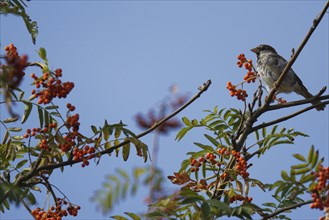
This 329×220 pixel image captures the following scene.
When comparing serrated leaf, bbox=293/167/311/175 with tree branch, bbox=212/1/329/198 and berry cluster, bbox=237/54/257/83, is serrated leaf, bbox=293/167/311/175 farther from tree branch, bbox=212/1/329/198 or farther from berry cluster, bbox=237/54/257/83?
berry cluster, bbox=237/54/257/83

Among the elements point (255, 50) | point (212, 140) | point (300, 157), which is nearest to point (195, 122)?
point (212, 140)

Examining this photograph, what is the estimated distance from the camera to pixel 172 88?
1.71 metres

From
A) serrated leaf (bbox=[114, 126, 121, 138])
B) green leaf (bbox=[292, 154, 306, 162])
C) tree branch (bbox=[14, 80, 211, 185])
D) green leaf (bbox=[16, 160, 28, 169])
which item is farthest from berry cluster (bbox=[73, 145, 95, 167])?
green leaf (bbox=[292, 154, 306, 162])

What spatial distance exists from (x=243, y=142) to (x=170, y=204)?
4.88ft

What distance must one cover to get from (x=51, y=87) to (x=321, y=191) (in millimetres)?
1673

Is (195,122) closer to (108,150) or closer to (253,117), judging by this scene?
(253,117)

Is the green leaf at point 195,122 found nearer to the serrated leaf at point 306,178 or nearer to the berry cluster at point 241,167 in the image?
the berry cluster at point 241,167

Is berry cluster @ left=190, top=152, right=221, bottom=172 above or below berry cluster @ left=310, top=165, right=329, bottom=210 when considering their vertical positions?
above

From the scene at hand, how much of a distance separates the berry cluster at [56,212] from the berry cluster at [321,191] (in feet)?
5.14

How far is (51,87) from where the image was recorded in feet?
10.6

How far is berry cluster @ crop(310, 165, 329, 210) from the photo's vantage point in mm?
2566

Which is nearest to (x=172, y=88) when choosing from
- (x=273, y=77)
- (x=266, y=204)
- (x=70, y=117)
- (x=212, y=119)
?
(x=70, y=117)

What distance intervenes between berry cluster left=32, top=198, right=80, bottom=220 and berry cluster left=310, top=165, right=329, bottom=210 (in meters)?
1.57

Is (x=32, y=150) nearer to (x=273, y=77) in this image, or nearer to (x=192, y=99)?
(x=192, y=99)
